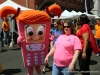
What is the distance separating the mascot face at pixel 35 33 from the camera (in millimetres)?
5027

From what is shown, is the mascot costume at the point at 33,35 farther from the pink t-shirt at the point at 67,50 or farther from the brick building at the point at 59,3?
the brick building at the point at 59,3

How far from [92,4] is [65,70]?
48.7 metres

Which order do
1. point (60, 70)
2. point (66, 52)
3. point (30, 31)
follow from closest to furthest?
point (66, 52) → point (60, 70) → point (30, 31)

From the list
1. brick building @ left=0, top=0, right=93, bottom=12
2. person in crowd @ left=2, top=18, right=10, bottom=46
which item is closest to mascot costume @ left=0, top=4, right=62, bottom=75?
person in crowd @ left=2, top=18, right=10, bottom=46

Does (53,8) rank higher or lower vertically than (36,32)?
higher

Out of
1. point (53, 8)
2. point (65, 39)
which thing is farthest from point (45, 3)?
point (65, 39)

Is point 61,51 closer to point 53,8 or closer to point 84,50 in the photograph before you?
point 84,50

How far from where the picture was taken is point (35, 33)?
16.7ft

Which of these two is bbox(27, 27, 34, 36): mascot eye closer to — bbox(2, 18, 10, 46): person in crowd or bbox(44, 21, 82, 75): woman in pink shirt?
bbox(44, 21, 82, 75): woman in pink shirt

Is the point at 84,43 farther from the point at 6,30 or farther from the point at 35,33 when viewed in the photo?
the point at 6,30

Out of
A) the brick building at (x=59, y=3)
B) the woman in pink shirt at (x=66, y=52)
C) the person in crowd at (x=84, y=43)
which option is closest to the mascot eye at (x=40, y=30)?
the person in crowd at (x=84, y=43)

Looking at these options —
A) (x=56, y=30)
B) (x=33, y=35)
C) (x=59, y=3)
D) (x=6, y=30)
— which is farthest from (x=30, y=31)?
(x=59, y=3)

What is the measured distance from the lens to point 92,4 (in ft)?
167

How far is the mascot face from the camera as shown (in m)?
5.03
